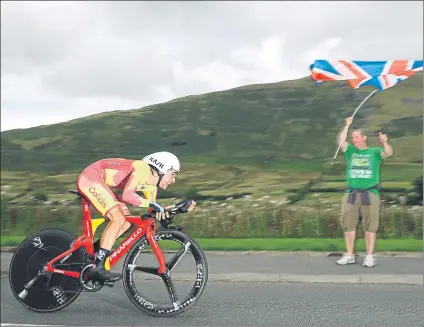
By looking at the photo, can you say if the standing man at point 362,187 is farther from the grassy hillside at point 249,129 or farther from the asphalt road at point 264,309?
the grassy hillside at point 249,129

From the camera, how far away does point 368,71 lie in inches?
272

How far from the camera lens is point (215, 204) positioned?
9.33m

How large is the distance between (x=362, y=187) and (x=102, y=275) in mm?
3359

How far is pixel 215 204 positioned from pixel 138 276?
4.24 m

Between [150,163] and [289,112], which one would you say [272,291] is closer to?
[150,163]

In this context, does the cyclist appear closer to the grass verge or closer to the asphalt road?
the asphalt road

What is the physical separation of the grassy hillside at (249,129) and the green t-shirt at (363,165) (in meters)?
1.91

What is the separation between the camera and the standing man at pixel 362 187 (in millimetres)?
7051

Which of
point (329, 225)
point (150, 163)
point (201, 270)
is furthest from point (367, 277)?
point (150, 163)

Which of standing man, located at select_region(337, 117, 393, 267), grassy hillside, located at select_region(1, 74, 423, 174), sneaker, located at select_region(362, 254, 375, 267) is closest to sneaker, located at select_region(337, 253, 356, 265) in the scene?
standing man, located at select_region(337, 117, 393, 267)

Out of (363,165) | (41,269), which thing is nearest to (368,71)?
(363,165)

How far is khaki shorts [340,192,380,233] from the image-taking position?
7.57 m

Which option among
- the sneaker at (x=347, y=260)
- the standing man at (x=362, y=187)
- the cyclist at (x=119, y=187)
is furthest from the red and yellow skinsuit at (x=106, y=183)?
the sneaker at (x=347, y=260)

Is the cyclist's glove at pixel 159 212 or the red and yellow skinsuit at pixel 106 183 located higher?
the red and yellow skinsuit at pixel 106 183
